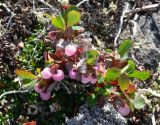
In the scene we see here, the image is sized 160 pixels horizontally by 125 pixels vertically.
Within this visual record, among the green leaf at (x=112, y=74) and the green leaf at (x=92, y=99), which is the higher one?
the green leaf at (x=112, y=74)

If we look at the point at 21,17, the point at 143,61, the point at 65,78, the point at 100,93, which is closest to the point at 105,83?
the point at 100,93

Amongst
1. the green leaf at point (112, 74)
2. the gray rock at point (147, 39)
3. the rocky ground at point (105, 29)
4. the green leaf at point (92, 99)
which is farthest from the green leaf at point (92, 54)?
the gray rock at point (147, 39)

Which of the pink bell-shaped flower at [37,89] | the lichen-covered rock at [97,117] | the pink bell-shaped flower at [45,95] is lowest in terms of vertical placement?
the lichen-covered rock at [97,117]

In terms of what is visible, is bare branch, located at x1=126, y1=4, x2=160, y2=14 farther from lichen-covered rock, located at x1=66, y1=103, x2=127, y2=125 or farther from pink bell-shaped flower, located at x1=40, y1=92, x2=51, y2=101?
pink bell-shaped flower, located at x1=40, y1=92, x2=51, y2=101

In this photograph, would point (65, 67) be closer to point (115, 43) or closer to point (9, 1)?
point (115, 43)

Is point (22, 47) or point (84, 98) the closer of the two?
point (84, 98)

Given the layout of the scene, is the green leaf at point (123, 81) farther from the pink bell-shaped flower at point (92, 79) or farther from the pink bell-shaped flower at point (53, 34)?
the pink bell-shaped flower at point (53, 34)

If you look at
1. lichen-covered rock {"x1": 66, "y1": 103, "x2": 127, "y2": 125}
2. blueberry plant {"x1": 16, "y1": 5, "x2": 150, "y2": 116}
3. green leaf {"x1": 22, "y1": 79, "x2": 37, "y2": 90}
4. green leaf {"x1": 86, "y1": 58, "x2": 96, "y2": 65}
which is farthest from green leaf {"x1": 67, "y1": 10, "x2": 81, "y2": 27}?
lichen-covered rock {"x1": 66, "y1": 103, "x2": 127, "y2": 125}
